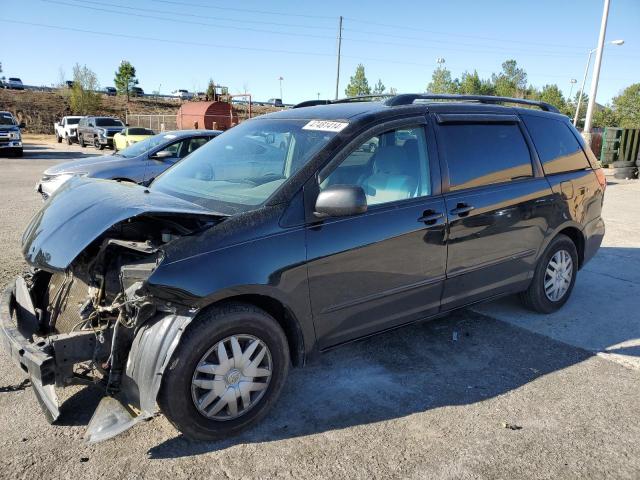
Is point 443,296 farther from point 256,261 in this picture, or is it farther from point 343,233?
point 256,261

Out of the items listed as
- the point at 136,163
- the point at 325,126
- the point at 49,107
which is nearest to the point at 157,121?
the point at 49,107

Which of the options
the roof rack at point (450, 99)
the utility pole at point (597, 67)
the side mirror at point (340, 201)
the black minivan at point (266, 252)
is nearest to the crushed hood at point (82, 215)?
the black minivan at point (266, 252)

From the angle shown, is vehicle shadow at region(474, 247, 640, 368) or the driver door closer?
the driver door

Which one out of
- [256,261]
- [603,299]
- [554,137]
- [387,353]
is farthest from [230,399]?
[603,299]

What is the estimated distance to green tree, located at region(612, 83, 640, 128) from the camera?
51.9 meters

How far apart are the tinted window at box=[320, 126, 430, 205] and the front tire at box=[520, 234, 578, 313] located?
170 centimetres

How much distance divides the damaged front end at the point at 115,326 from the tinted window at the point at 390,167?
1.04 m

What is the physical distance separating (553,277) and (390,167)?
2187 millimetres

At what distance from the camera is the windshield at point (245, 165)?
3.23 m

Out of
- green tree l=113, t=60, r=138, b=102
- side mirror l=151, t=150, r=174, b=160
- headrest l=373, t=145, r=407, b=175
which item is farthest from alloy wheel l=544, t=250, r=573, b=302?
green tree l=113, t=60, r=138, b=102

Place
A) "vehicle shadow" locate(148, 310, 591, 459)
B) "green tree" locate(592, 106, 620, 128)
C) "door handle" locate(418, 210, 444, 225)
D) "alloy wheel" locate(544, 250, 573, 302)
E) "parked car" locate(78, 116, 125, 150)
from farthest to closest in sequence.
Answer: "green tree" locate(592, 106, 620, 128) < "parked car" locate(78, 116, 125, 150) < "alloy wheel" locate(544, 250, 573, 302) < "door handle" locate(418, 210, 444, 225) < "vehicle shadow" locate(148, 310, 591, 459)

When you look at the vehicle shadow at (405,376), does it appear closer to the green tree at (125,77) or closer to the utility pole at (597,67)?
the utility pole at (597,67)

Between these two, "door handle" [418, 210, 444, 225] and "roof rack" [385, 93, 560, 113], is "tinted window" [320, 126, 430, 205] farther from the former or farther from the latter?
"roof rack" [385, 93, 560, 113]

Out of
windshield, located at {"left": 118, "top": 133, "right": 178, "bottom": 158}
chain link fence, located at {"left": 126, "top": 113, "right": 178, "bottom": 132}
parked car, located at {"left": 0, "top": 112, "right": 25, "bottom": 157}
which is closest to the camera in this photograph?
windshield, located at {"left": 118, "top": 133, "right": 178, "bottom": 158}
